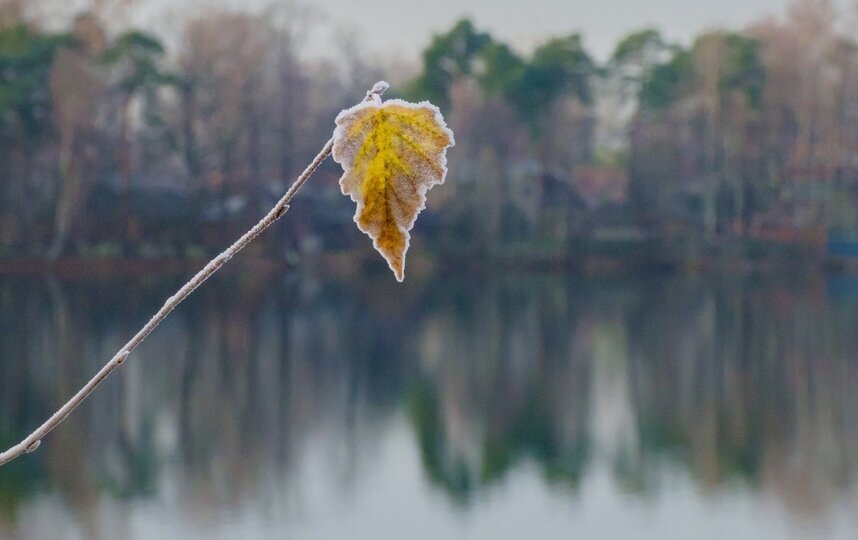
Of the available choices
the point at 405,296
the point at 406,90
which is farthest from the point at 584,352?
the point at 406,90

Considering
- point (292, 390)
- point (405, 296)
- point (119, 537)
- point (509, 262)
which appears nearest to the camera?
point (119, 537)

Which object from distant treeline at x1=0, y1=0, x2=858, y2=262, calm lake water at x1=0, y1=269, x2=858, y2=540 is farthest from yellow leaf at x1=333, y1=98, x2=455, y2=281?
distant treeline at x1=0, y1=0, x2=858, y2=262

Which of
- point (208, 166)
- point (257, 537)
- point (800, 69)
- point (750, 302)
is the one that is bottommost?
point (257, 537)

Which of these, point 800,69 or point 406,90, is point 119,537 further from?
point 800,69

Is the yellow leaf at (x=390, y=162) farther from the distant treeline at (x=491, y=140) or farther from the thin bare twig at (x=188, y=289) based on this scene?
the distant treeline at (x=491, y=140)

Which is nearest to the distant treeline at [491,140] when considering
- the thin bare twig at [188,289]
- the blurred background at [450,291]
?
the blurred background at [450,291]

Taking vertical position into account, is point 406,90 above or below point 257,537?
above

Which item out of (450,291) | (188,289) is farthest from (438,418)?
(188,289)
